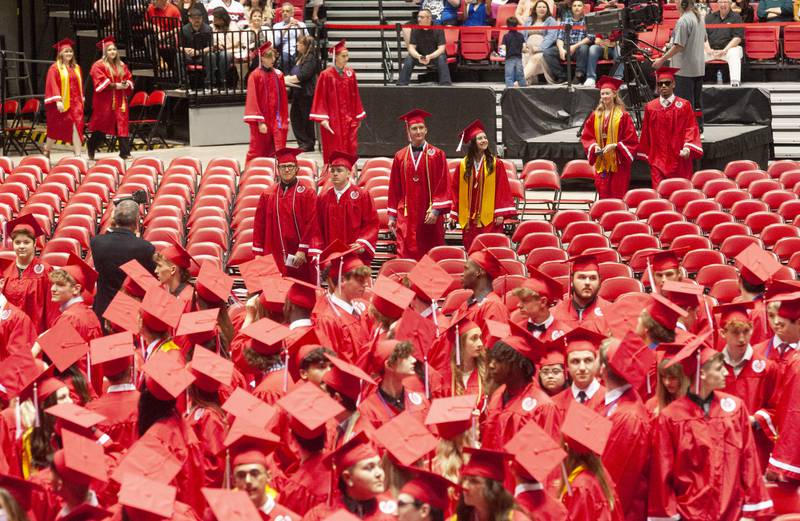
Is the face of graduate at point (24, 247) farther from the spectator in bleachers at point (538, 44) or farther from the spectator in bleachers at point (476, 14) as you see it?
the spectator in bleachers at point (476, 14)

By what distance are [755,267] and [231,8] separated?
476 inches

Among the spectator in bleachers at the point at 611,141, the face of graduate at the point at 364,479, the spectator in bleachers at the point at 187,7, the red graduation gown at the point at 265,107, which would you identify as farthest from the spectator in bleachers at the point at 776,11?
the face of graduate at the point at 364,479

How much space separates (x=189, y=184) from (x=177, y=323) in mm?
6250

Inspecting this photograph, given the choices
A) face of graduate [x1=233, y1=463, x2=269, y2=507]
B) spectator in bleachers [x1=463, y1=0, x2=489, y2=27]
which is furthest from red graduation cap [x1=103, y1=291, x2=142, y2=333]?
spectator in bleachers [x1=463, y1=0, x2=489, y2=27]

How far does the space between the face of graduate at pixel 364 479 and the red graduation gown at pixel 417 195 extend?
6244 mm

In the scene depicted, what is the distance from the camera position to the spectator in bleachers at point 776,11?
1717 centimetres

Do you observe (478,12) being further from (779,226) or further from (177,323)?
(177,323)

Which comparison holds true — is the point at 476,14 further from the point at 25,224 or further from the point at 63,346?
the point at 63,346

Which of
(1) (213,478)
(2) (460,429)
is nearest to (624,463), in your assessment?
(2) (460,429)

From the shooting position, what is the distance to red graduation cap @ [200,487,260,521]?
14.6 feet

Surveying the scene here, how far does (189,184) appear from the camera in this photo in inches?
511

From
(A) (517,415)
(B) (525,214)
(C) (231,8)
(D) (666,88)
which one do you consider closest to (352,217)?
(B) (525,214)

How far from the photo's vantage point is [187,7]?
18.2 meters

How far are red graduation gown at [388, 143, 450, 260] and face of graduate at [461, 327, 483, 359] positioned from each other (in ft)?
13.6
